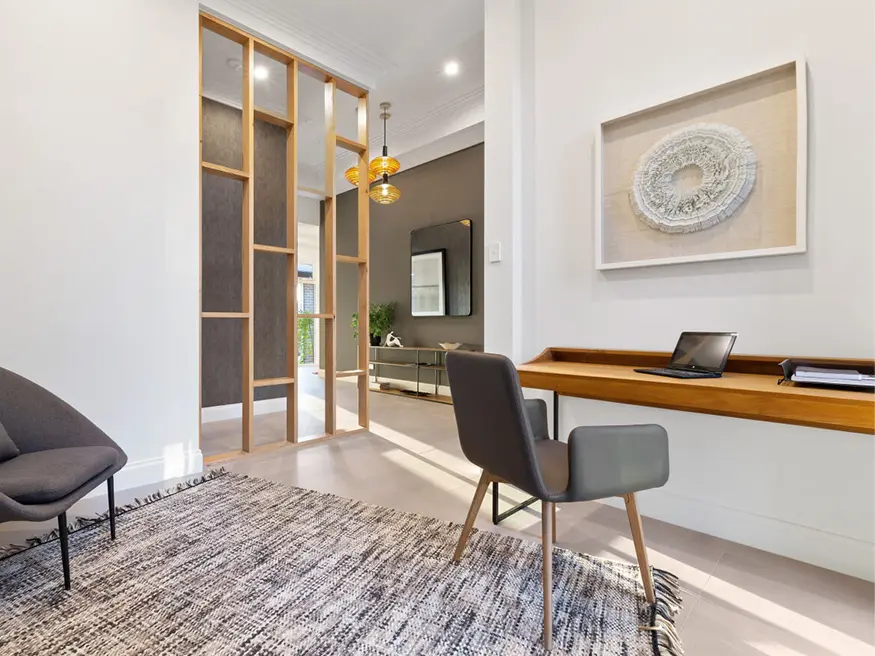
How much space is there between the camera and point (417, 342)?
5852mm

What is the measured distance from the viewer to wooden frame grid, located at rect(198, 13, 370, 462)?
306 centimetres

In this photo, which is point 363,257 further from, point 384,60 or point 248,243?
point 384,60

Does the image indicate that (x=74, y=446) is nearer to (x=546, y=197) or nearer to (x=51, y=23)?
(x=51, y=23)

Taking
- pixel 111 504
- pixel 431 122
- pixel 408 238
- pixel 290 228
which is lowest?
pixel 111 504

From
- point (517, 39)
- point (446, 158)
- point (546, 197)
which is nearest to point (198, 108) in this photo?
point (517, 39)

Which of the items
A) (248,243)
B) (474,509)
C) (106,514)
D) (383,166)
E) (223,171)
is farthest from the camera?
(383,166)

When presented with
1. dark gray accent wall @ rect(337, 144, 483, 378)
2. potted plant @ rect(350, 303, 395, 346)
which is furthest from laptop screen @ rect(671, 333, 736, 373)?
potted plant @ rect(350, 303, 395, 346)

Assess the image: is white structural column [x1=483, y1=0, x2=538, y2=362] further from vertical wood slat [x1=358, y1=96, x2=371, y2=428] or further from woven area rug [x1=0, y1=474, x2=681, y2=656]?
vertical wood slat [x1=358, y1=96, x2=371, y2=428]

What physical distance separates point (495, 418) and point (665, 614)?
0.83 meters

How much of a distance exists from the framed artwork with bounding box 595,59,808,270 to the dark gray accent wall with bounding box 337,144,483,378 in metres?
2.86

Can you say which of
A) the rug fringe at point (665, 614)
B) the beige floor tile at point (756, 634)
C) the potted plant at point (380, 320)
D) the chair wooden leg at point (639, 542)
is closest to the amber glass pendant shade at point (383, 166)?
the potted plant at point (380, 320)

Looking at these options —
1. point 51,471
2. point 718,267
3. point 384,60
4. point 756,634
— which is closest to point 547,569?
point 756,634

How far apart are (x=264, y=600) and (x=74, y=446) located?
1.09m

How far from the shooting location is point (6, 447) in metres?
1.67
